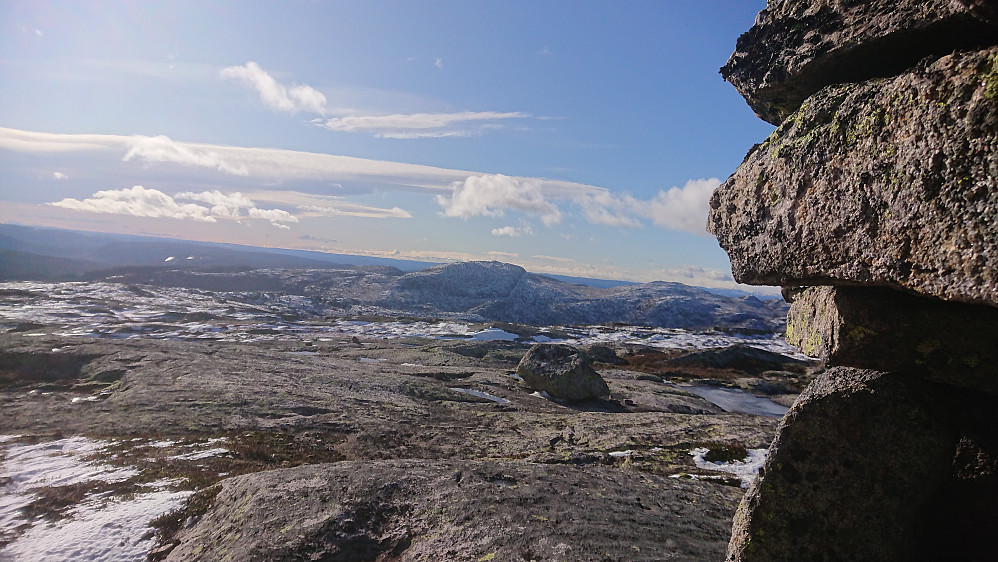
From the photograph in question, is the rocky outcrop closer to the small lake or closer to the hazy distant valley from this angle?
the hazy distant valley

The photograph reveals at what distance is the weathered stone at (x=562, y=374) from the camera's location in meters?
34.8

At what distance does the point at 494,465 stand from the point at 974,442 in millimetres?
11733

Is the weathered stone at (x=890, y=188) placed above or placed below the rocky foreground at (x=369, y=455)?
above

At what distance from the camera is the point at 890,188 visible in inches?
208

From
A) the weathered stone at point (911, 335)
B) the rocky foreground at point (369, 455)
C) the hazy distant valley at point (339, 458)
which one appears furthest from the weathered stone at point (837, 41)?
the hazy distant valley at point (339, 458)

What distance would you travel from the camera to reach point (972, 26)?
4945mm

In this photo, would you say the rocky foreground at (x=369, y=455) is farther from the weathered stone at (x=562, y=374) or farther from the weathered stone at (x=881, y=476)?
the weathered stone at (x=881, y=476)

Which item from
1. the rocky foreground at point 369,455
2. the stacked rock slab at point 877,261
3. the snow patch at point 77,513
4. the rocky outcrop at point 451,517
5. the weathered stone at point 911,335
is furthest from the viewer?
the snow patch at point 77,513

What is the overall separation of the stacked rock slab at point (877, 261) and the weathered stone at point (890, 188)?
0.02 metres

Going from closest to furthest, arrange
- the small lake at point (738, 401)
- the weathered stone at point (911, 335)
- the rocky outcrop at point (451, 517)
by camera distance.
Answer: the weathered stone at point (911, 335) < the rocky outcrop at point (451, 517) < the small lake at point (738, 401)

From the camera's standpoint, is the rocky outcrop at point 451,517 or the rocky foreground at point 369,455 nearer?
the rocky outcrop at point 451,517

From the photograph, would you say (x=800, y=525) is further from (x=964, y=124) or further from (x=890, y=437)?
(x=964, y=124)

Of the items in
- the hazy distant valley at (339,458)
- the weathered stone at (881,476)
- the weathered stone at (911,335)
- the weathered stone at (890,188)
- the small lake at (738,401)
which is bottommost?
the small lake at (738,401)

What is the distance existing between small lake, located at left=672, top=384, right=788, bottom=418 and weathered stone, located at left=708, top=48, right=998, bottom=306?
39859mm
